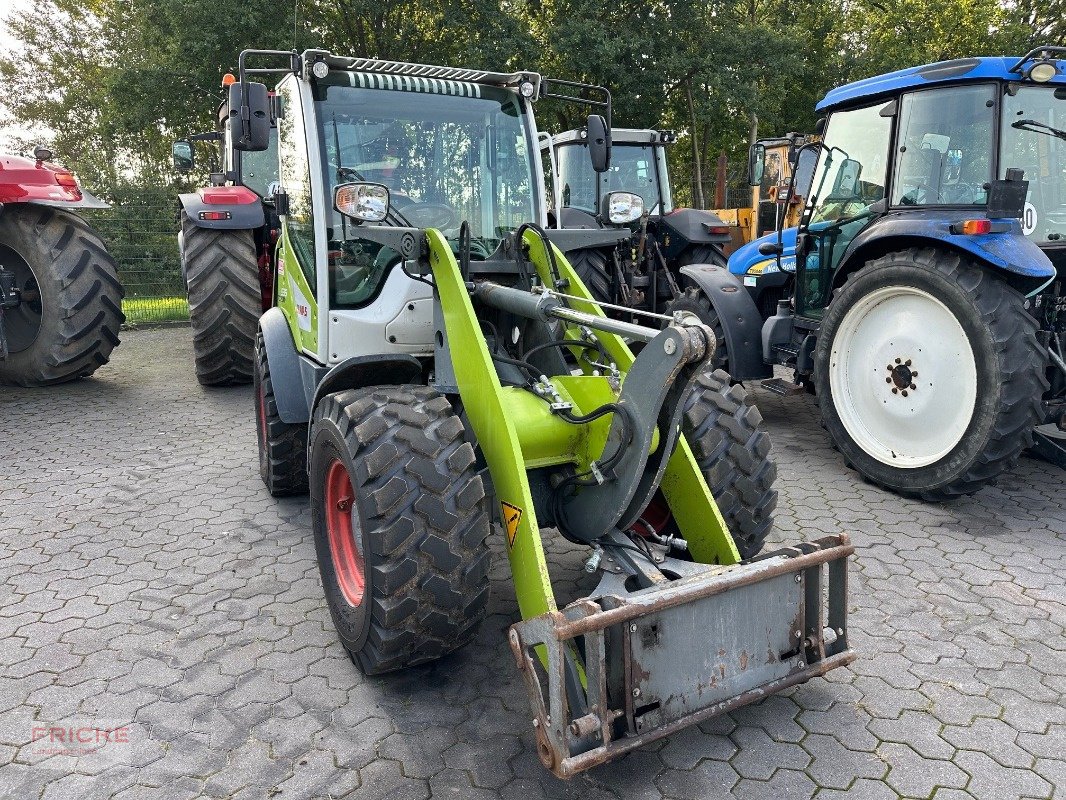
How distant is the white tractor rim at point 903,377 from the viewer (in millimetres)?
4660

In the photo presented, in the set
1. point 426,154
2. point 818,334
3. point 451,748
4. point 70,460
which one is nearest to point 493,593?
point 451,748

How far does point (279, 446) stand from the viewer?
4.68 meters

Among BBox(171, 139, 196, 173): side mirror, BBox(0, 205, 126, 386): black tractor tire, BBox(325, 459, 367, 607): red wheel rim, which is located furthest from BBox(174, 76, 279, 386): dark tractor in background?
BBox(325, 459, 367, 607): red wheel rim

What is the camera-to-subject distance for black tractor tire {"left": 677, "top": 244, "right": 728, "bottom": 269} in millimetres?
8320

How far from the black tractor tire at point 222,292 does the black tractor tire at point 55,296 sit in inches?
32.4

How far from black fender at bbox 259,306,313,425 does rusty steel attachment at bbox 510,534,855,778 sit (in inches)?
87.9

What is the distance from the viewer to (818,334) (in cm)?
546

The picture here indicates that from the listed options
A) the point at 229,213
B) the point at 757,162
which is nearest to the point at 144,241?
the point at 229,213

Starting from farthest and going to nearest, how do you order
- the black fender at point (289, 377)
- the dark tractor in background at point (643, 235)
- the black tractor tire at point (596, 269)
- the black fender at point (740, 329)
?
the black tractor tire at point (596, 269)
the dark tractor in background at point (643, 235)
the black fender at point (740, 329)
the black fender at point (289, 377)

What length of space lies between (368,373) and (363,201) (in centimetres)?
73

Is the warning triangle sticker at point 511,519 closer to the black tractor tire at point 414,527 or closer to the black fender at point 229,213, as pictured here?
the black tractor tire at point 414,527

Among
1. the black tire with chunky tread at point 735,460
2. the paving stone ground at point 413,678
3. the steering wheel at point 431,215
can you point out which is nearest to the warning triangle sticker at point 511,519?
the paving stone ground at point 413,678

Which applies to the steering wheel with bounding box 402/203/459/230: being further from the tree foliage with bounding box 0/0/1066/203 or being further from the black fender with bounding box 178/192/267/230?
the tree foliage with bounding box 0/0/1066/203

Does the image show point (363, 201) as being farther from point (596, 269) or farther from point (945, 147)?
point (596, 269)
